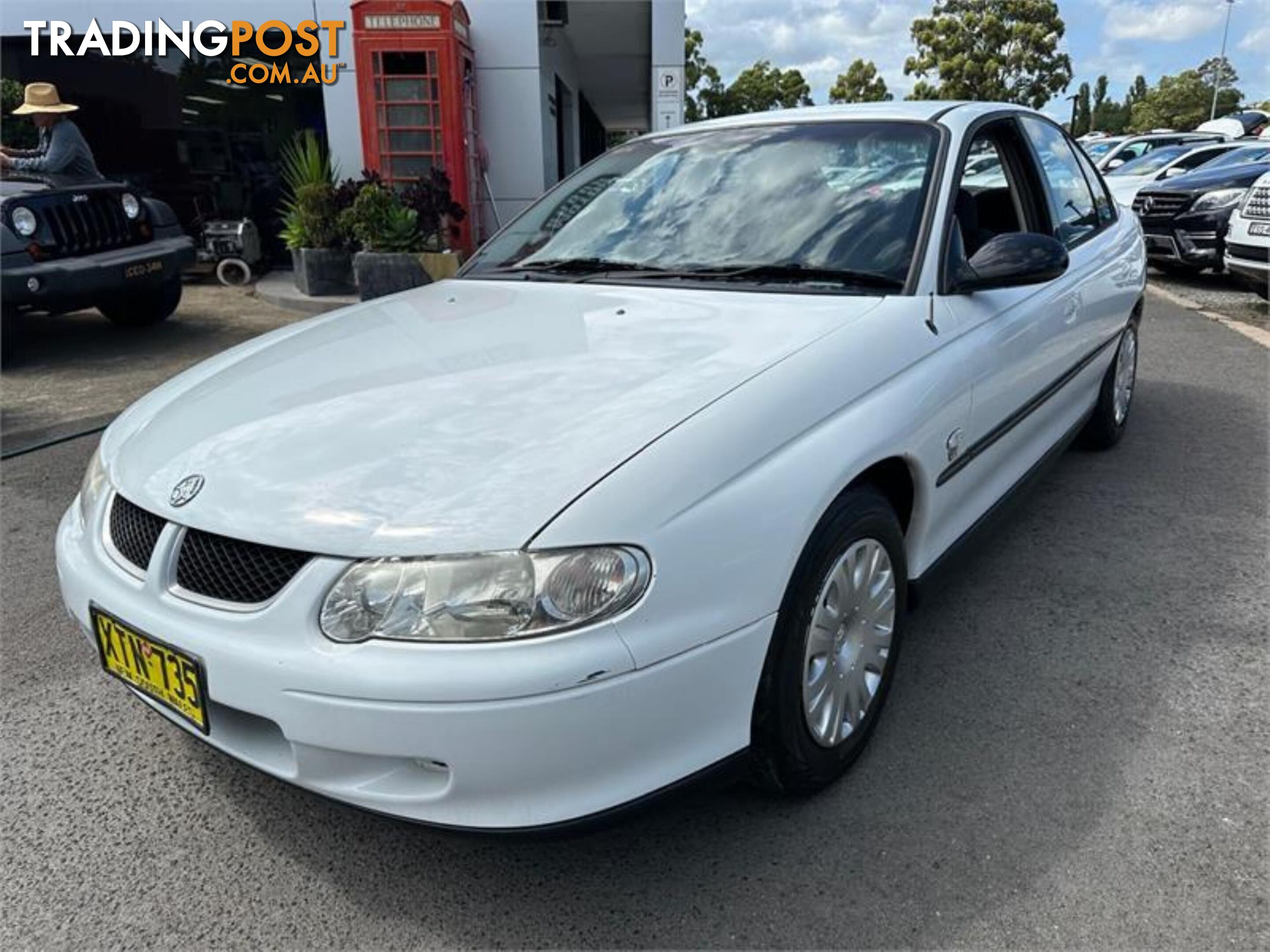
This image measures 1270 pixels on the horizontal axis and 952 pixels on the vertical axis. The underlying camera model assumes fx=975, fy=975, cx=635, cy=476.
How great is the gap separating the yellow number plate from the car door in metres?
1.87

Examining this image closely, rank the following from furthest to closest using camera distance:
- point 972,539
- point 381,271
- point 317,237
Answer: point 317,237 → point 381,271 → point 972,539

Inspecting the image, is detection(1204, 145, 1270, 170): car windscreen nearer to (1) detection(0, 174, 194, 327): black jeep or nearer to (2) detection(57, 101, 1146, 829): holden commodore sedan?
(2) detection(57, 101, 1146, 829): holden commodore sedan

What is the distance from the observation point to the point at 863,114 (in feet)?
11.0

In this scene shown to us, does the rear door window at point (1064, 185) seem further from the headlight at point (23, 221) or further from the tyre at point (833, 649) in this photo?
the headlight at point (23, 221)

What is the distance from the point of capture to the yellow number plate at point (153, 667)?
6.34 feet

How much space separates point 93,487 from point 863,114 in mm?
2650

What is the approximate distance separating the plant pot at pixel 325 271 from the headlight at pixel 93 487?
7.26m

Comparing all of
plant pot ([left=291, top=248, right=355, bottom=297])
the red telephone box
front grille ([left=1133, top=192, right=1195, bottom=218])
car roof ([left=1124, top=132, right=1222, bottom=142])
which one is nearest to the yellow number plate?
plant pot ([left=291, top=248, right=355, bottom=297])

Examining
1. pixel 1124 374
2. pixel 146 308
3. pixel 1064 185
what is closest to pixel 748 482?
pixel 1064 185

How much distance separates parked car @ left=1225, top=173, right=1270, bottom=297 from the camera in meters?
8.33

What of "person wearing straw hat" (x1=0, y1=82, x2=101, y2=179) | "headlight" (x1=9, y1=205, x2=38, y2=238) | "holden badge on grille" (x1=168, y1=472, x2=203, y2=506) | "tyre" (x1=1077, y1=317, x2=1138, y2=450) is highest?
"person wearing straw hat" (x1=0, y1=82, x2=101, y2=179)

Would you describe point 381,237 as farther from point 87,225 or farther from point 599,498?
point 599,498

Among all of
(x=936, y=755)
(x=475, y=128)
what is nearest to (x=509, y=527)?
(x=936, y=755)

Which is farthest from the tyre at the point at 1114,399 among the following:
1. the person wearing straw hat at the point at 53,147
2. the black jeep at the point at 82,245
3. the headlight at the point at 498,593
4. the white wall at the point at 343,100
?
the white wall at the point at 343,100
